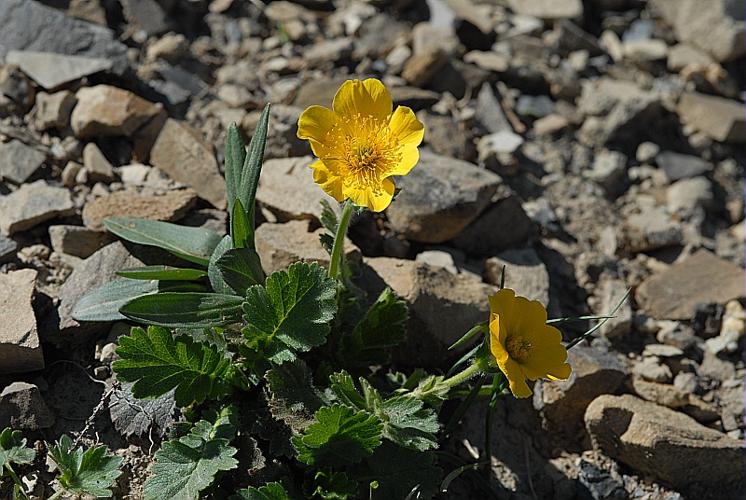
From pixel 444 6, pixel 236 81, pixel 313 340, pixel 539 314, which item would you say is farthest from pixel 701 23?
pixel 313 340

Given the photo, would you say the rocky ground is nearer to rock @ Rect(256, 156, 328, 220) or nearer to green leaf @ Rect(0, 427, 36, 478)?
rock @ Rect(256, 156, 328, 220)

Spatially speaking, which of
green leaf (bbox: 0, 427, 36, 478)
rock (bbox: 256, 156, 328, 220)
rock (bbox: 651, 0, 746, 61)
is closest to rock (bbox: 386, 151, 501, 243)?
rock (bbox: 256, 156, 328, 220)

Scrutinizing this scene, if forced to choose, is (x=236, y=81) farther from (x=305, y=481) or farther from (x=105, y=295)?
(x=305, y=481)

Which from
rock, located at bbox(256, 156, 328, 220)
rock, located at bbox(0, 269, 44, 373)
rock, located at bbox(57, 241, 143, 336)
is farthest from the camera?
rock, located at bbox(256, 156, 328, 220)

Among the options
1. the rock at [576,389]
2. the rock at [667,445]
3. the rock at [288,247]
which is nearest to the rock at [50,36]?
the rock at [288,247]

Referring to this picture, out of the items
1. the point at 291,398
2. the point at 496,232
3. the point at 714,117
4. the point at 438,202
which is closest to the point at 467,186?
the point at 438,202
